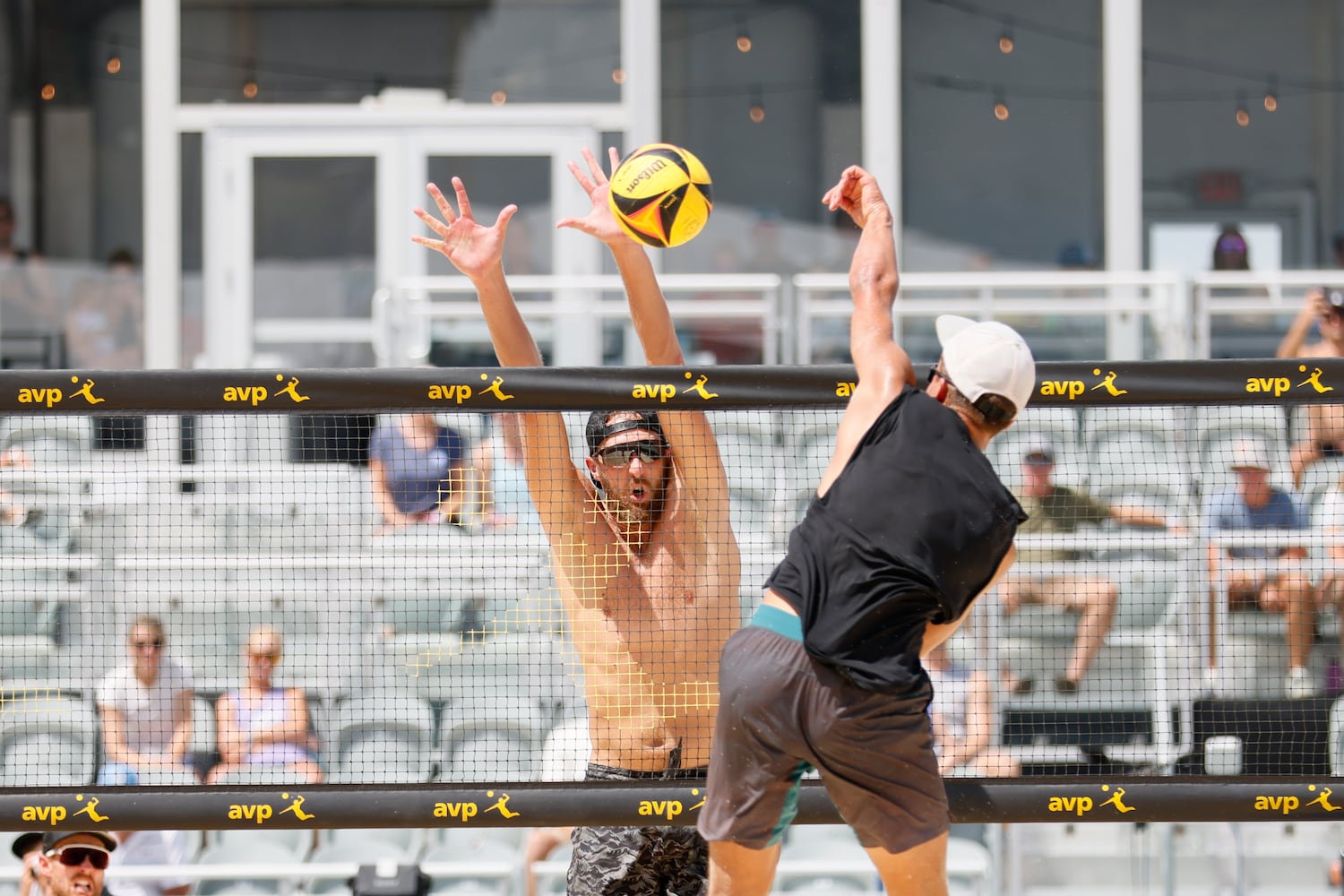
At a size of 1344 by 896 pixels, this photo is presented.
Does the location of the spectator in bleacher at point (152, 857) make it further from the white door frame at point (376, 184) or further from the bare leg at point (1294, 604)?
the bare leg at point (1294, 604)

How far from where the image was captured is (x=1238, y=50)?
12.7 meters

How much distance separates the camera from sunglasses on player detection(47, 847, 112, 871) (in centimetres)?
612

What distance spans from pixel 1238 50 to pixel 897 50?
A: 3123 millimetres

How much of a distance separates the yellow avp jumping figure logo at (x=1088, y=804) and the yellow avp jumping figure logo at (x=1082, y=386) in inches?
40.8

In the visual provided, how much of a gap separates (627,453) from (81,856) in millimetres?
3250

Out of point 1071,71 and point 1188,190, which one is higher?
point 1071,71

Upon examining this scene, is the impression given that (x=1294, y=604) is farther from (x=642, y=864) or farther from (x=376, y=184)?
(x=376, y=184)

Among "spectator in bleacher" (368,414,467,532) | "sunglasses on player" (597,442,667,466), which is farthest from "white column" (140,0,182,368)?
"sunglasses on player" (597,442,667,466)

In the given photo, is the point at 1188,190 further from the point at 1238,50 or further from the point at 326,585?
the point at 326,585

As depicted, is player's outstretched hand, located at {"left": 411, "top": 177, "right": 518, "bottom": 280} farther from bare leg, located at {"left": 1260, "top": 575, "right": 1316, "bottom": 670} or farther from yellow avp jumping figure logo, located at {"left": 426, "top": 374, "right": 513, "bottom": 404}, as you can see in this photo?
bare leg, located at {"left": 1260, "top": 575, "right": 1316, "bottom": 670}

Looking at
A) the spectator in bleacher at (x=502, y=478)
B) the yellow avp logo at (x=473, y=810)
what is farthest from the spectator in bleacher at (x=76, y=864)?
the yellow avp logo at (x=473, y=810)

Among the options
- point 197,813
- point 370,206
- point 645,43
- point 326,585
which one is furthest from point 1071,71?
point 197,813

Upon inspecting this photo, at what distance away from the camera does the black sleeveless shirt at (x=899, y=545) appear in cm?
341

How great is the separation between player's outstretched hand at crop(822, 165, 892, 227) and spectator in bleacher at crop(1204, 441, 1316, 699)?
3.42 metres
